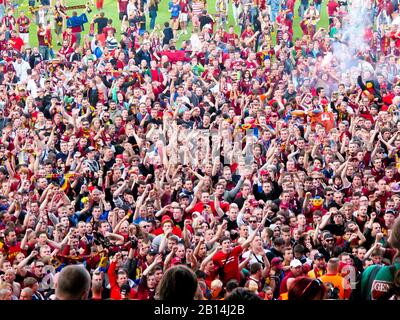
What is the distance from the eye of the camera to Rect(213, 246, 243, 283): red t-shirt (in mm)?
10602

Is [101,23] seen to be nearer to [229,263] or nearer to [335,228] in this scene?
[335,228]

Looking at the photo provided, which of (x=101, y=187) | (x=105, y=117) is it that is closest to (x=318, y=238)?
(x=101, y=187)

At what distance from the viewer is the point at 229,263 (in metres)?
10.7

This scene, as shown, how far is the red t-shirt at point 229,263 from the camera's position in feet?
34.8

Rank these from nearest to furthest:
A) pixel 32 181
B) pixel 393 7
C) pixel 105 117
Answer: pixel 32 181 < pixel 105 117 < pixel 393 7

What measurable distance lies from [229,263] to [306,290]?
5.58 meters

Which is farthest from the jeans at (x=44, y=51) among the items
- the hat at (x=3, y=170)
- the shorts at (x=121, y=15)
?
the hat at (x=3, y=170)

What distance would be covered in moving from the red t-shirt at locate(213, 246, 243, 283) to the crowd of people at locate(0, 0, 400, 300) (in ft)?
0.05

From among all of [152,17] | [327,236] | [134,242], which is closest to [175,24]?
[152,17]

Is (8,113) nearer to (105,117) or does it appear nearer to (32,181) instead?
(105,117)

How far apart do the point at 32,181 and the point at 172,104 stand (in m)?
4.17

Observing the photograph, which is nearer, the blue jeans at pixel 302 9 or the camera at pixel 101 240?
the camera at pixel 101 240

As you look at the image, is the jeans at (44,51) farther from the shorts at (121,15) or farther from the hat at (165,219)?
the hat at (165,219)

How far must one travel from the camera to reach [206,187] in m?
13.6
